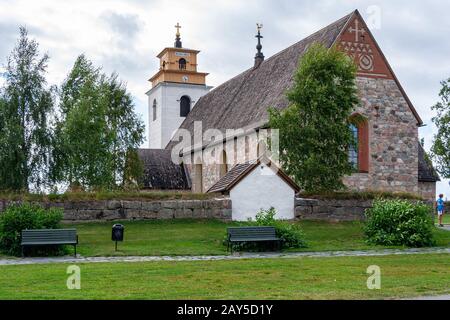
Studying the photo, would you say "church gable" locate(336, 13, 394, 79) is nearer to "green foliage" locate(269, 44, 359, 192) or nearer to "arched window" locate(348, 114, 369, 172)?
"arched window" locate(348, 114, 369, 172)

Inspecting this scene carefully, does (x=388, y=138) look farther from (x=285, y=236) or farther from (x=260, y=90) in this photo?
(x=285, y=236)

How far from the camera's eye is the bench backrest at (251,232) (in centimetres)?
1869

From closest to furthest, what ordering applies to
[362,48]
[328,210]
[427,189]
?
1. [328,210]
2. [362,48]
3. [427,189]

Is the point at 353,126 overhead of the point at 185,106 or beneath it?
beneath

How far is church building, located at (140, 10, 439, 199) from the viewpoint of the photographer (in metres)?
34.5

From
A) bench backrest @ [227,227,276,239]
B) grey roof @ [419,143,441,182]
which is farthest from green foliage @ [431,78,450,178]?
bench backrest @ [227,227,276,239]

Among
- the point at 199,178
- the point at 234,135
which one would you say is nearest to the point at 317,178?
the point at 234,135

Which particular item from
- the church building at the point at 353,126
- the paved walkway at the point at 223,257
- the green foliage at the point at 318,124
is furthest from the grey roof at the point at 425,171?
the paved walkway at the point at 223,257

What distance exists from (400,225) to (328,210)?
4.87 meters

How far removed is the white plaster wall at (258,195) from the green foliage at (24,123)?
10.3 meters

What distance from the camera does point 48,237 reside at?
17.8 metres

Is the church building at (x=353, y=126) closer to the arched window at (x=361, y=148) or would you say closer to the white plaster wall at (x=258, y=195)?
the arched window at (x=361, y=148)

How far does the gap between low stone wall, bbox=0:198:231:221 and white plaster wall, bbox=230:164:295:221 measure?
0.44 m

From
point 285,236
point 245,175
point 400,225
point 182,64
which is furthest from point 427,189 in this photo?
point 182,64
